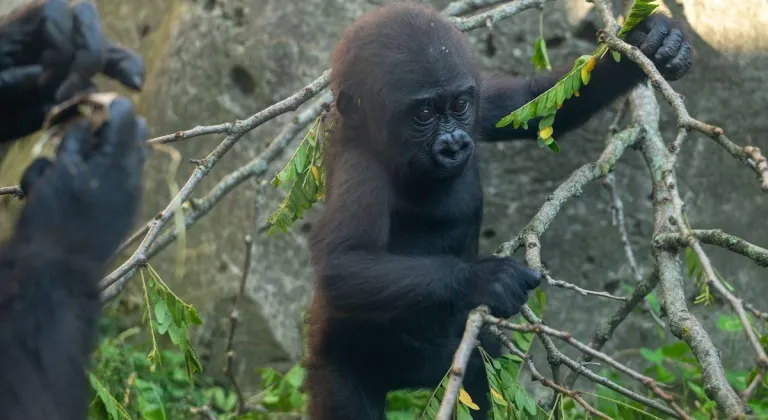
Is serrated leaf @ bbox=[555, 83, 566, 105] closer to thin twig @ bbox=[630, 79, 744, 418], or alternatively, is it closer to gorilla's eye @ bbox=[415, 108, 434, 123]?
thin twig @ bbox=[630, 79, 744, 418]

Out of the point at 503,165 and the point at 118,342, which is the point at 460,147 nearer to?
the point at 503,165

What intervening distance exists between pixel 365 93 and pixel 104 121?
165cm

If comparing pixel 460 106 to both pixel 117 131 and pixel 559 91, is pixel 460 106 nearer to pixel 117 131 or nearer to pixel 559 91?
pixel 559 91

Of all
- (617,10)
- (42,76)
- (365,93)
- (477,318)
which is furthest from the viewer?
(617,10)

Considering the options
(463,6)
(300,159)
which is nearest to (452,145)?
(300,159)

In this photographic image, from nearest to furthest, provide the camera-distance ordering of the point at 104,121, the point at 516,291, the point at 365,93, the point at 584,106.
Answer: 1. the point at 104,121
2. the point at 516,291
3. the point at 365,93
4. the point at 584,106

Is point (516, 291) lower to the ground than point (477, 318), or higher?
lower

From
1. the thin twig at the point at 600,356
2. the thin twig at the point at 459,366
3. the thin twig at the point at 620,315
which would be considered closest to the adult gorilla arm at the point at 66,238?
the thin twig at the point at 459,366

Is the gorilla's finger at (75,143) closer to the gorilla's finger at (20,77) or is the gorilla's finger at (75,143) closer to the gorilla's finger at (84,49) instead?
the gorilla's finger at (84,49)

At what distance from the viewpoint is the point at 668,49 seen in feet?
10.9

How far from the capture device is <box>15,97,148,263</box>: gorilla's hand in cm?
184

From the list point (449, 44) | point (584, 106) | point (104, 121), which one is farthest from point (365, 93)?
point (104, 121)

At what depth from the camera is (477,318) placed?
2.24m

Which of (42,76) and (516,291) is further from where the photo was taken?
(516,291)
